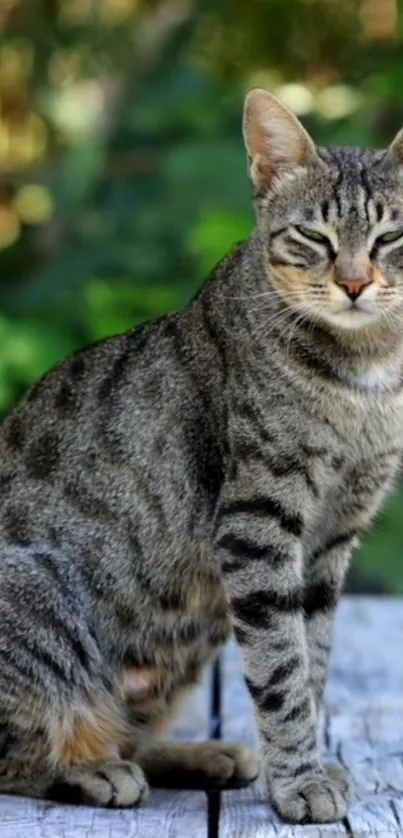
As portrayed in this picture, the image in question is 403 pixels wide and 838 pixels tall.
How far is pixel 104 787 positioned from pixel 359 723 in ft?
2.74

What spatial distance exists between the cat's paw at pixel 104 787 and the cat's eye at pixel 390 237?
1.17 metres

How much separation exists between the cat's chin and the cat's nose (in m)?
0.03

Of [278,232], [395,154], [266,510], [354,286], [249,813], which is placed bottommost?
[249,813]

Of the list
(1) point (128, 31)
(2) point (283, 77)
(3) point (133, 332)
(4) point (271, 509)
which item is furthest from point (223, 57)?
(4) point (271, 509)

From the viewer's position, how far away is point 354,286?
3.03 m

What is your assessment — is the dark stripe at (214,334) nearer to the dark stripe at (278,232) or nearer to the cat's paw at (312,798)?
the dark stripe at (278,232)

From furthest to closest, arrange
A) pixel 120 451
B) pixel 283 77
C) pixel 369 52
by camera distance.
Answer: pixel 283 77, pixel 369 52, pixel 120 451

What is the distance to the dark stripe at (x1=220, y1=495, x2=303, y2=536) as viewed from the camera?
3.09 meters

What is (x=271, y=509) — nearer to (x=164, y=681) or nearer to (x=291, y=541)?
(x=291, y=541)

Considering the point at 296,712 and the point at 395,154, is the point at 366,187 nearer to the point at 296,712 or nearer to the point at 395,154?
the point at 395,154

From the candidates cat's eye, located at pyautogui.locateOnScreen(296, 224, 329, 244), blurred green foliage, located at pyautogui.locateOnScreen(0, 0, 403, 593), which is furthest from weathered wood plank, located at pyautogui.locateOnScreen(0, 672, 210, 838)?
blurred green foliage, located at pyautogui.locateOnScreen(0, 0, 403, 593)

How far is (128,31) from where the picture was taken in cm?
753

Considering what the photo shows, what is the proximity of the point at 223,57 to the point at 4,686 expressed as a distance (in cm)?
571

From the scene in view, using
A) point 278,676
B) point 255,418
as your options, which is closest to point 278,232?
point 255,418
